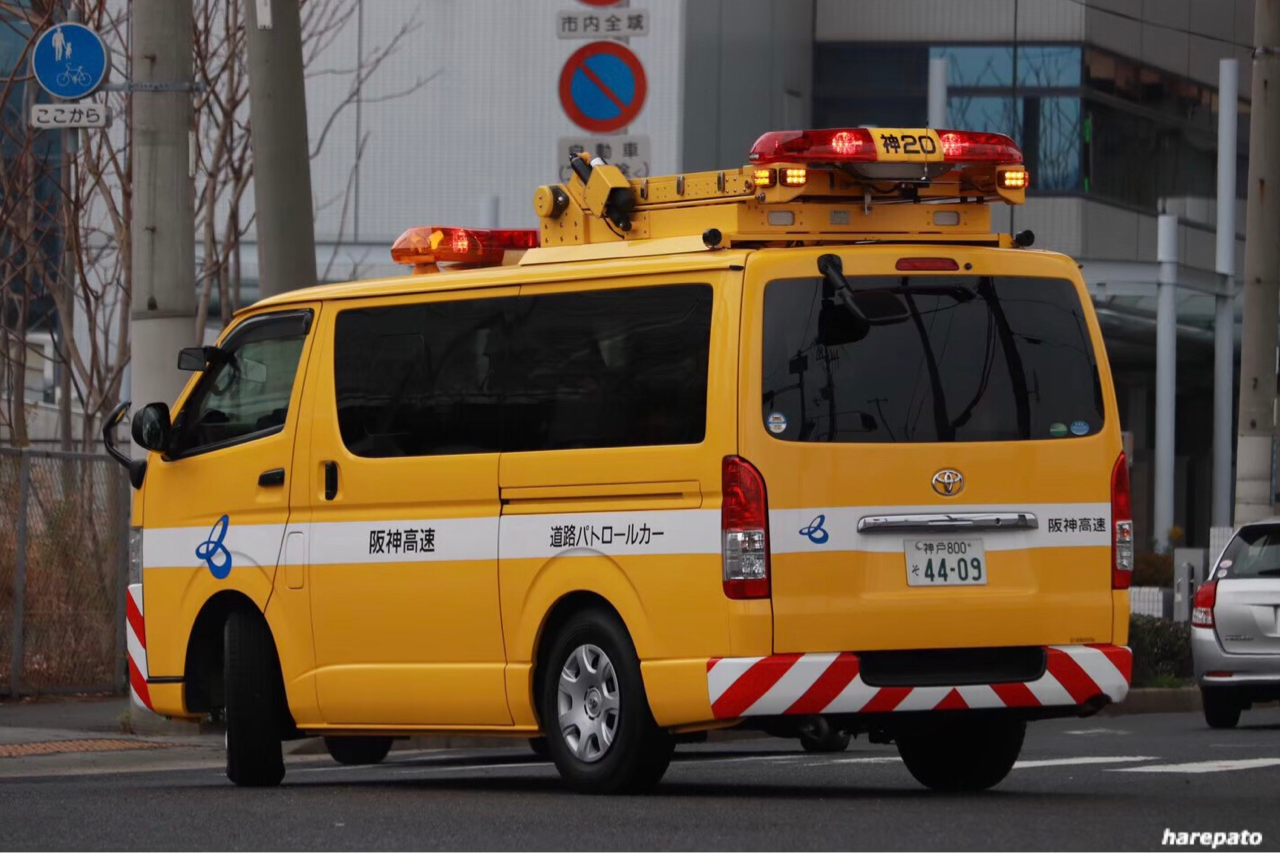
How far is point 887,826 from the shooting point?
892cm

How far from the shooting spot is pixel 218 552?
11867mm

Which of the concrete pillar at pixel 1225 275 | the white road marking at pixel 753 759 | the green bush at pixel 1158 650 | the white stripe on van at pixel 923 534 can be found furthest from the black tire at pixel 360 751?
the concrete pillar at pixel 1225 275

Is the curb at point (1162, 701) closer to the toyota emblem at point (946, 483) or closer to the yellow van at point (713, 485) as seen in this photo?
the yellow van at point (713, 485)

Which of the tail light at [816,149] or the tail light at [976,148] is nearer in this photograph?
the tail light at [816,149]

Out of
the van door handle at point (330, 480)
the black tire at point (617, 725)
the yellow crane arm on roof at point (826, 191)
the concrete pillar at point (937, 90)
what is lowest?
the black tire at point (617, 725)

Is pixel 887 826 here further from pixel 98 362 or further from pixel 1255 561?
pixel 98 362

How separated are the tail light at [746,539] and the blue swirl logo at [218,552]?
3130mm

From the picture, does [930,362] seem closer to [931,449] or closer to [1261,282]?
[931,449]

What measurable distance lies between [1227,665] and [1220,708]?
0.36 meters

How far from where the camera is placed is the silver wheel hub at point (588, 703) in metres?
10.2

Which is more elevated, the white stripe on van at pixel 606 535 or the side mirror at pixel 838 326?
the side mirror at pixel 838 326

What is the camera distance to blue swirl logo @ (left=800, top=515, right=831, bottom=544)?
9727mm

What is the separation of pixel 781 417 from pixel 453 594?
1.90 m

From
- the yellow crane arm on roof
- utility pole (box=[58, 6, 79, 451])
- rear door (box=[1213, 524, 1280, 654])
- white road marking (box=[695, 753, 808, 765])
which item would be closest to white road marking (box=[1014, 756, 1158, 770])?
white road marking (box=[695, 753, 808, 765])
